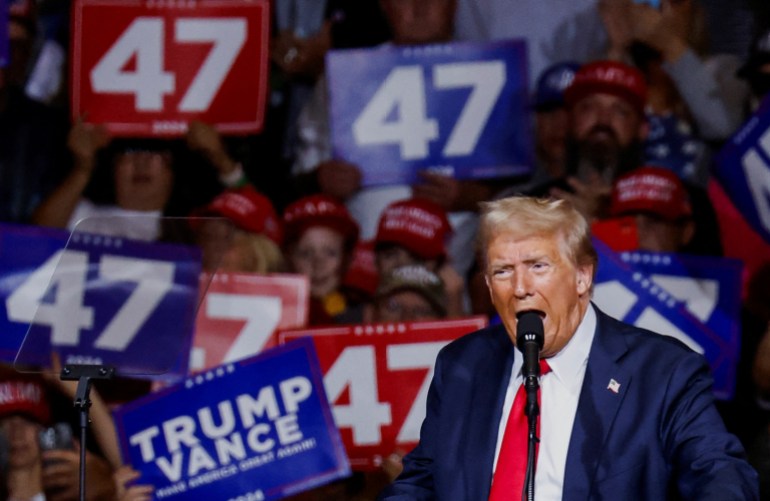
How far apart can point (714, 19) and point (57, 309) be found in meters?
3.25

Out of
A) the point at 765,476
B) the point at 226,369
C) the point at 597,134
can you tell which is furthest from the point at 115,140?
the point at 765,476

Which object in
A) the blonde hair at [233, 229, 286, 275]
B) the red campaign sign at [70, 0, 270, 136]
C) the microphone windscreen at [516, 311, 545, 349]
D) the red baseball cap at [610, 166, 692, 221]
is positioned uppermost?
the red campaign sign at [70, 0, 270, 136]

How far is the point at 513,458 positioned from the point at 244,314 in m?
2.43

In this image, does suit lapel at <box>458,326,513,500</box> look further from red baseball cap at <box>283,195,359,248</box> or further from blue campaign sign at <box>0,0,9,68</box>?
blue campaign sign at <box>0,0,9,68</box>

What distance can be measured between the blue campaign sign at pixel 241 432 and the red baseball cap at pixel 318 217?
37.6 inches

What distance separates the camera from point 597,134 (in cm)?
495

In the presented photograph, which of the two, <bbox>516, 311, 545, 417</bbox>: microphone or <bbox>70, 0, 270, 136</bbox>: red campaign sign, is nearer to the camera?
<bbox>516, 311, 545, 417</bbox>: microphone

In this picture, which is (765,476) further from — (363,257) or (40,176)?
(40,176)

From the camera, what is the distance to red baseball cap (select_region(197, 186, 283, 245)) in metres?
5.11

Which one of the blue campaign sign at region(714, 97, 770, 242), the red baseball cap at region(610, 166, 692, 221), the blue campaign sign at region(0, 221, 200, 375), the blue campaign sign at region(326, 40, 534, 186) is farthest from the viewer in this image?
the blue campaign sign at region(326, 40, 534, 186)

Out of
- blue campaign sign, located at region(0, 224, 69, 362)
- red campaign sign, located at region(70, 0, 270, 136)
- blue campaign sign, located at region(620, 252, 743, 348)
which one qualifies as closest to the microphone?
blue campaign sign, located at region(620, 252, 743, 348)

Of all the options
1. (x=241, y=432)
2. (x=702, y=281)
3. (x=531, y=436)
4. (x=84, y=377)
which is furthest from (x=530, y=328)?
→ (x=702, y=281)

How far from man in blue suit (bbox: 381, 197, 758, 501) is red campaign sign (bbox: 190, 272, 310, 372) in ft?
7.10

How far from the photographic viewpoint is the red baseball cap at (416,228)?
4.89 m
